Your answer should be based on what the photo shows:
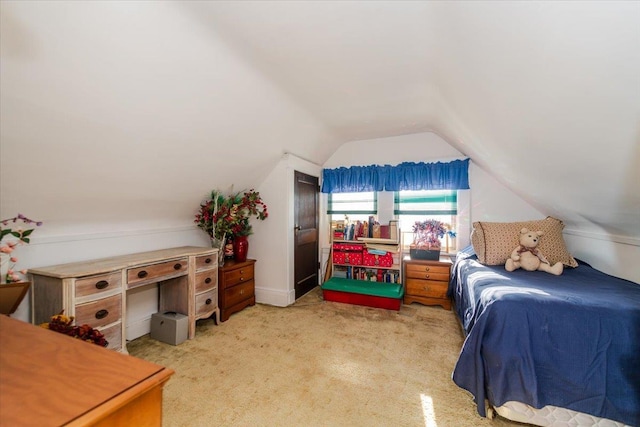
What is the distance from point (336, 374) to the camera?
77.0 inches

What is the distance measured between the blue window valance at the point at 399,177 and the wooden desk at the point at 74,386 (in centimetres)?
362

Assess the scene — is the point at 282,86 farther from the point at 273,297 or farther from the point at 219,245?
the point at 273,297

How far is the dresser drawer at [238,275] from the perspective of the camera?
Result: 9.57 ft

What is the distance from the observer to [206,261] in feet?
8.78

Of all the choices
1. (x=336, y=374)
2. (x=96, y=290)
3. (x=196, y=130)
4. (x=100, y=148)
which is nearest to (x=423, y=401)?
(x=336, y=374)

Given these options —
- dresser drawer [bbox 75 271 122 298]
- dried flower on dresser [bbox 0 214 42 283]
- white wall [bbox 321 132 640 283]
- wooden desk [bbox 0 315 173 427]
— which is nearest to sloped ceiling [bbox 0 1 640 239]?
dried flower on dresser [bbox 0 214 42 283]

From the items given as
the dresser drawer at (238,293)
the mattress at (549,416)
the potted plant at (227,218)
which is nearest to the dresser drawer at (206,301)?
the dresser drawer at (238,293)

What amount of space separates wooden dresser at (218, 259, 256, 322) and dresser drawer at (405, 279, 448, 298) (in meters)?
1.98

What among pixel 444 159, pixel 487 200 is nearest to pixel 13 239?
pixel 444 159

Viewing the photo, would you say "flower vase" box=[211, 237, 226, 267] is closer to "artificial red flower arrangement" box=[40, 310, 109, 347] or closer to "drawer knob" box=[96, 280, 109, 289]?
"drawer knob" box=[96, 280, 109, 289]

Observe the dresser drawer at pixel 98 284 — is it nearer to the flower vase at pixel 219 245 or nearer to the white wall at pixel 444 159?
the flower vase at pixel 219 245

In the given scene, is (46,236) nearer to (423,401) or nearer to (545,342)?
(423,401)

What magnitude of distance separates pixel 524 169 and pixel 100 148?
3.17 m

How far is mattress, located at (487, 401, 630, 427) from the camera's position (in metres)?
1.36
